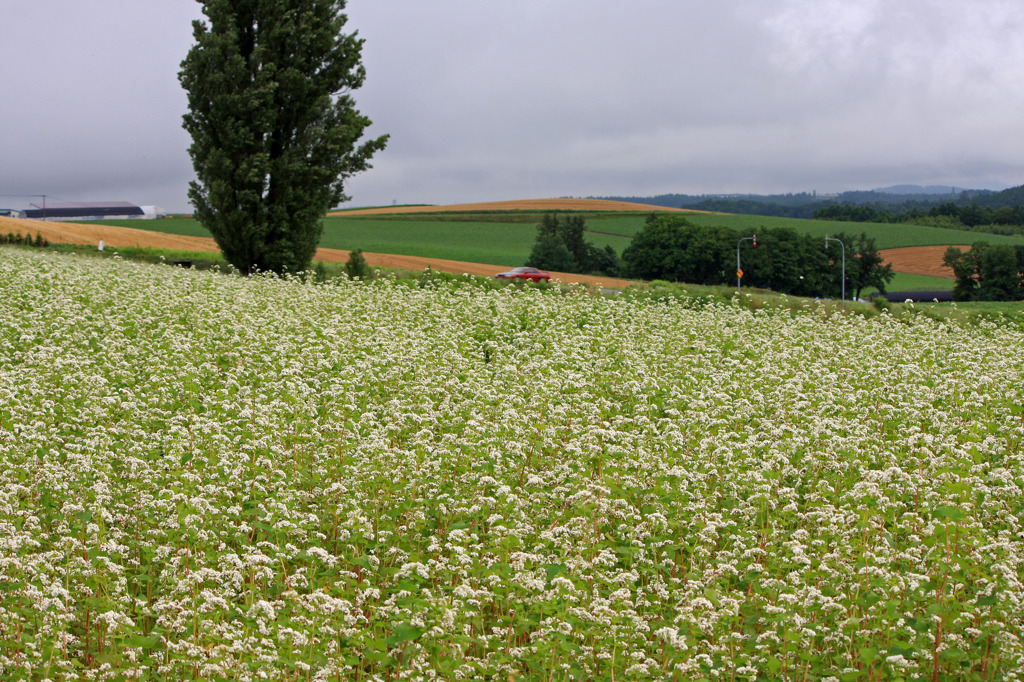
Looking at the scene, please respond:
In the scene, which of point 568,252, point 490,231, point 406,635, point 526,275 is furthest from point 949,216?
point 406,635

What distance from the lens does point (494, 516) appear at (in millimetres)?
6559

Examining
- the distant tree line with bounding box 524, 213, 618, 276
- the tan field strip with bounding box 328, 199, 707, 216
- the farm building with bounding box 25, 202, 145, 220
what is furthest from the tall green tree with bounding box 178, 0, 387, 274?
the farm building with bounding box 25, 202, 145, 220

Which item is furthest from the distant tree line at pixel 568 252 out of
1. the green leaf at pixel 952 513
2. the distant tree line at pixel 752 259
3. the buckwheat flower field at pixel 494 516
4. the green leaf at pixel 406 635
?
the green leaf at pixel 406 635

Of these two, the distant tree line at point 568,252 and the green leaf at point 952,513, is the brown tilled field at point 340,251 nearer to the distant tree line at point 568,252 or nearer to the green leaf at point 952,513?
the distant tree line at point 568,252

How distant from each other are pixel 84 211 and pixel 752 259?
4609 inches

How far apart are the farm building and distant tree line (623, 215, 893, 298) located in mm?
96522

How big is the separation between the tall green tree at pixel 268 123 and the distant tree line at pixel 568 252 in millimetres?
50013

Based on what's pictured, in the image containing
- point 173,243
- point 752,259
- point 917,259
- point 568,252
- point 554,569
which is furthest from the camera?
point 917,259

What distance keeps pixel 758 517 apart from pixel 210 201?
3401 centimetres

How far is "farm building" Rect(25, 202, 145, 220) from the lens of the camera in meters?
140

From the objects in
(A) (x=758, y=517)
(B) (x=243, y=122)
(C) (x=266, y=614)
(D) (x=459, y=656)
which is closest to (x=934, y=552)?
(A) (x=758, y=517)

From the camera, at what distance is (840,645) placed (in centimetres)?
579

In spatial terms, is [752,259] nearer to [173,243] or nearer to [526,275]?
[526,275]

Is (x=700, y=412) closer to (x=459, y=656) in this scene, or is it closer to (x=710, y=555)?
(x=710, y=555)
